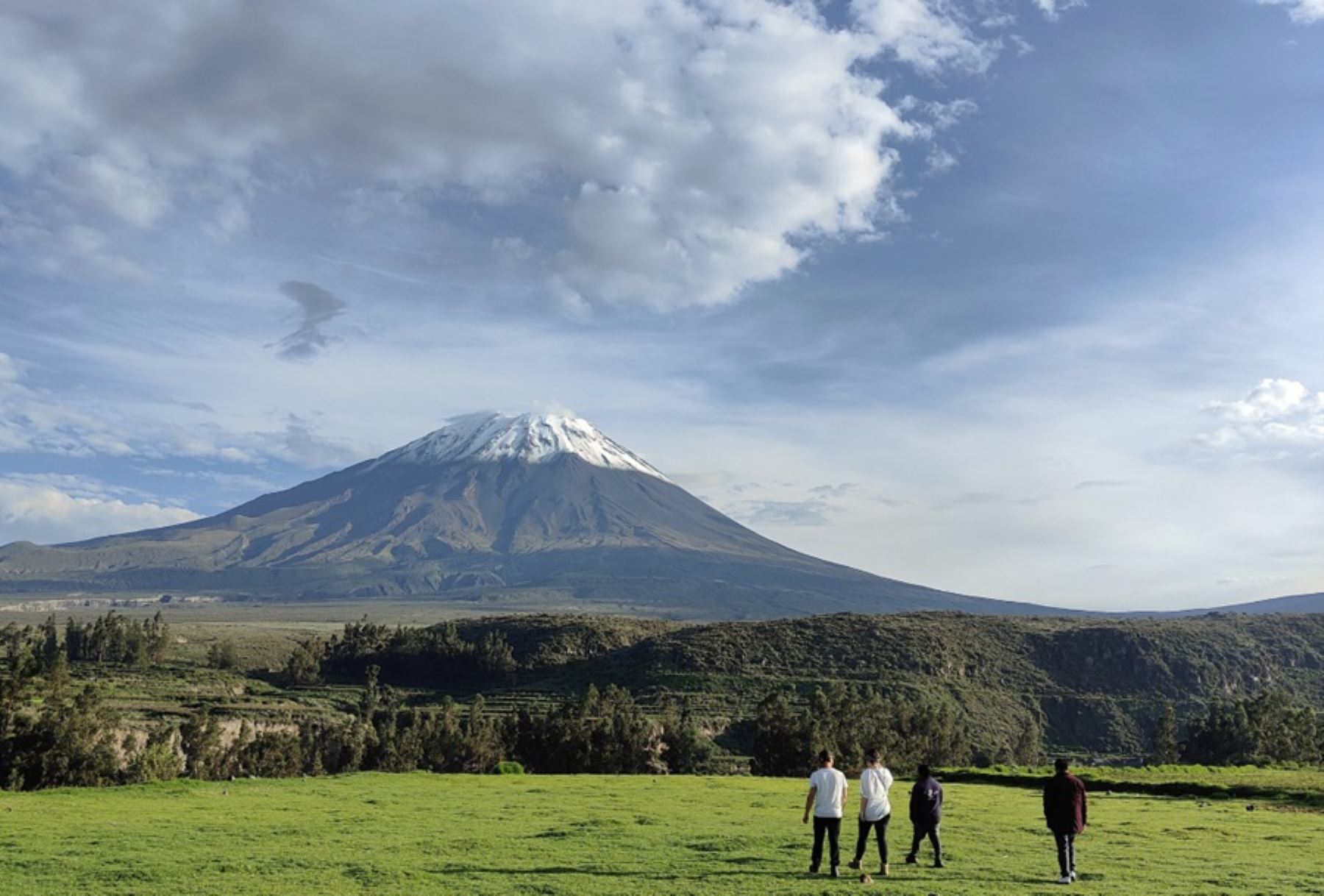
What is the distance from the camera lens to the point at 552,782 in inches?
1651

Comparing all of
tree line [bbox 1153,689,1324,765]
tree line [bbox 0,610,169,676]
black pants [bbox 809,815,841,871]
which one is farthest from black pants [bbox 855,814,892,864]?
tree line [bbox 0,610,169,676]

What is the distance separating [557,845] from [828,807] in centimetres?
770

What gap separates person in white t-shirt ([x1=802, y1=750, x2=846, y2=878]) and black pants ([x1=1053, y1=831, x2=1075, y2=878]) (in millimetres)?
4254

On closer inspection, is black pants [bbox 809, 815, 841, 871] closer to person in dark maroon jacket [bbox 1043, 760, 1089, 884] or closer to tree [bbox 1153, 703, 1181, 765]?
person in dark maroon jacket [bbox 1043, 760, 1089, 884]

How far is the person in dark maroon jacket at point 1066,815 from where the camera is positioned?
Result: 61.3 ft

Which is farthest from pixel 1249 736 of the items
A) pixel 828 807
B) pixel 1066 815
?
pixel 828 807

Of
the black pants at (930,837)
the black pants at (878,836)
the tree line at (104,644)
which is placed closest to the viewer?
the black pants at (878,836)

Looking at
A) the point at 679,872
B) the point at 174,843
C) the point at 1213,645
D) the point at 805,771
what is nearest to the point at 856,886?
the point at 679,872

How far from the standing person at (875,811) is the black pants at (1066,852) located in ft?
10.9

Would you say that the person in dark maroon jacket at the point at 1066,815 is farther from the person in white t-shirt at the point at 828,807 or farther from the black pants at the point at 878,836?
the person in white t-shirt at the point at 828,807

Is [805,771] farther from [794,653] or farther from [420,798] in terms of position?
[794,653]

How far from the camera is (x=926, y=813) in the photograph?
67.2ft

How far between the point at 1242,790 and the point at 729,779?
23.6 m

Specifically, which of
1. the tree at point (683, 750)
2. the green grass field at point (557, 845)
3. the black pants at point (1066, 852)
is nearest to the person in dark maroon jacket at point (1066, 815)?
the black pants at point (1066, 852)
